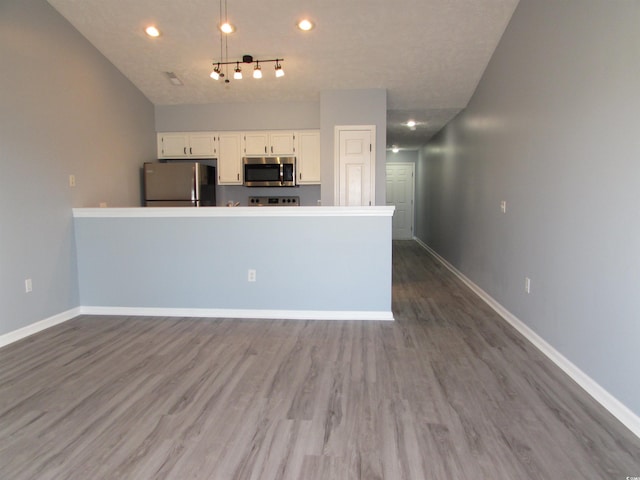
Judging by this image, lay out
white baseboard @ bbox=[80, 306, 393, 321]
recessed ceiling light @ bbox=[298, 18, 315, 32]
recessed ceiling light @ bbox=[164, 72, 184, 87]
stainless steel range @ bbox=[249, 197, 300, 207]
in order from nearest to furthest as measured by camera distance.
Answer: white baseboard @ bbox=[80, 306, 393, 321] < recessed ceiling light @ bbox=[298, 18, 315, 32] < recessed ceiling light @ bbox=[164, 72, 184, 87] < stainless steel range @ bbox=[249, 197, 300, 207]

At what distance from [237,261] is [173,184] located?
78.9 inches

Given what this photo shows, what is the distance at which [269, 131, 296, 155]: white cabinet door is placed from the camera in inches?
204

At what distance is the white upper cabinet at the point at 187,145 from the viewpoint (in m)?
5.32

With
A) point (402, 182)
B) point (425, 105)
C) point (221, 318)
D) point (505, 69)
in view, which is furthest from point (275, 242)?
point (402, 182)

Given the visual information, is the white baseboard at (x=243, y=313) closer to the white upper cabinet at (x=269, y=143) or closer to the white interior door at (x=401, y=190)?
the white upper cabinet at (x=269, y=143)

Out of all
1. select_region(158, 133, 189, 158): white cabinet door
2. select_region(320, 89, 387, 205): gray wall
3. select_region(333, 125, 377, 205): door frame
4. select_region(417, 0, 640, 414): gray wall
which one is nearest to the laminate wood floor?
select_region(417, 0, 640, 414): gray wall

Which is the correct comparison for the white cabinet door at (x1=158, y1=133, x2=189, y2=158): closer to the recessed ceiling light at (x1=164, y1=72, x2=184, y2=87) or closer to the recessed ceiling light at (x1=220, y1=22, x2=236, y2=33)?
the recessed ceiling light at (x1=164, y1=72, x2=184, y2=87)

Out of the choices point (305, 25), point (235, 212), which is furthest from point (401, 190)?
point (235, 212)

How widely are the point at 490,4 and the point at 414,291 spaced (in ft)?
10.0

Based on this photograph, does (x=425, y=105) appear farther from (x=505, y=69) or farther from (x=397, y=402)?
(x=397, y=402)

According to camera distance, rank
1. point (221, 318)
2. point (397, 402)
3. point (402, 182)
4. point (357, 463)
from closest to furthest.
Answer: point (357, 463)
point (397, 402)
point (221, 318)
point (402, 182)

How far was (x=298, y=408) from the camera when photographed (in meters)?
2.00

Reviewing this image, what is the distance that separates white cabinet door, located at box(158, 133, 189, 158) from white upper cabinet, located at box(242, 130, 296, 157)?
0.86 m

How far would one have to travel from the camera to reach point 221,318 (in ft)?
11.6
